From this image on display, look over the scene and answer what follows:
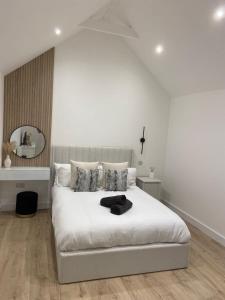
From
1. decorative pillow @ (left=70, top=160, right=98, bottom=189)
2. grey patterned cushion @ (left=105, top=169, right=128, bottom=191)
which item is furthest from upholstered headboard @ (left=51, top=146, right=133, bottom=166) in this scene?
grey patterned cushion @ (left=105, top=169, right=128, bottom=191)

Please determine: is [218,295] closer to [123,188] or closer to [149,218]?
[149,218]

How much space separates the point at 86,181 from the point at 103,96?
1700mm

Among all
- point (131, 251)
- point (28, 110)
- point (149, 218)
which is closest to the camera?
point (131, 251)

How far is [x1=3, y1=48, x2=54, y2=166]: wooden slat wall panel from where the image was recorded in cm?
396

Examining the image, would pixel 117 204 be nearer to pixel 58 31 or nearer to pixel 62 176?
pixel 62 176

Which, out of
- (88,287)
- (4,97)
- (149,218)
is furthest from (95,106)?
(88,287)

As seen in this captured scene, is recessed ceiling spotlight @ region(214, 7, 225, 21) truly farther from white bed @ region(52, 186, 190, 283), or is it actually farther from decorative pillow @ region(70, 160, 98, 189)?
decorative pillow @ region(70, 160, 98, 189)

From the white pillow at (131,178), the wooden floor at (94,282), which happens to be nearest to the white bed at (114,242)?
the wooden floor at (94,282)

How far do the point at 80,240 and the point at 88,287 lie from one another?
46 centimetres

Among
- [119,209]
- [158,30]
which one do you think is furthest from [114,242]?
[158,30]

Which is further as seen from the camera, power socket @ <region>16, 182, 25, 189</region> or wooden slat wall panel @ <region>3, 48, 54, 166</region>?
power socket @ <region>16, 182, 25, 189</region>

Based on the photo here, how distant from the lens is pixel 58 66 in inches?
162

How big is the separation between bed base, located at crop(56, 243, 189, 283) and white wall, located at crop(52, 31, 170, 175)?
7.49 ft

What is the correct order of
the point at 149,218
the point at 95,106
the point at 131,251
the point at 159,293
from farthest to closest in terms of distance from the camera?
the point at 95,106, the point at 149,218, the point at 131,251, the point at 159,293
